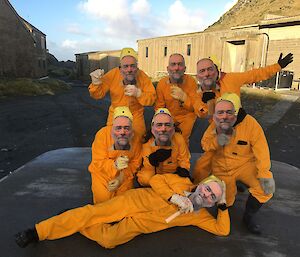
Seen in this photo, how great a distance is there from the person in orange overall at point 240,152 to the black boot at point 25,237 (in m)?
1.71

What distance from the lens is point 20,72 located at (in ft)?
83.3

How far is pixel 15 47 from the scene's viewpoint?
80.5 feet

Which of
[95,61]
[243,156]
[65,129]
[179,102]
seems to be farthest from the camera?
[95,61]

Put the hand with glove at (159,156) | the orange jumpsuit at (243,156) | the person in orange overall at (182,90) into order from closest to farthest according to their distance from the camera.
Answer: the orange jumpsuit at (243,156) → the hand with glove at (159,156) → the person in orange overall at (182,90)

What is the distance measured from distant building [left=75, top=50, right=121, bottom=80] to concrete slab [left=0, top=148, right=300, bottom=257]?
31871mm

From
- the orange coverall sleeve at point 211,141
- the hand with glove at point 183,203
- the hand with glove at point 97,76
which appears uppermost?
the hand with glove at point 97,76

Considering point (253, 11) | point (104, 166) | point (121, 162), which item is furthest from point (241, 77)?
point (253, 11)

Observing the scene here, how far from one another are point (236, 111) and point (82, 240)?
1.76 meters

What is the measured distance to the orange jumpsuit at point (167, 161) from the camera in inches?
122

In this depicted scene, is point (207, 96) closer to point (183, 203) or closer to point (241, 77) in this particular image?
point (241, 77)

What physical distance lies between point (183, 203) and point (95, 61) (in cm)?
3539

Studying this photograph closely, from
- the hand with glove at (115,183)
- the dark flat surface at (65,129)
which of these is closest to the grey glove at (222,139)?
the hand with glove at (115,183)

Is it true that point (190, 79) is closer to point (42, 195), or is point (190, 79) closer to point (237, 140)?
point (237, 140)

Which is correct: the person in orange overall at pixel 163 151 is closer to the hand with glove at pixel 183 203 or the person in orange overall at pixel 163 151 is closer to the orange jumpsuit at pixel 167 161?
the orange jumpsuit at pixel 167 161
